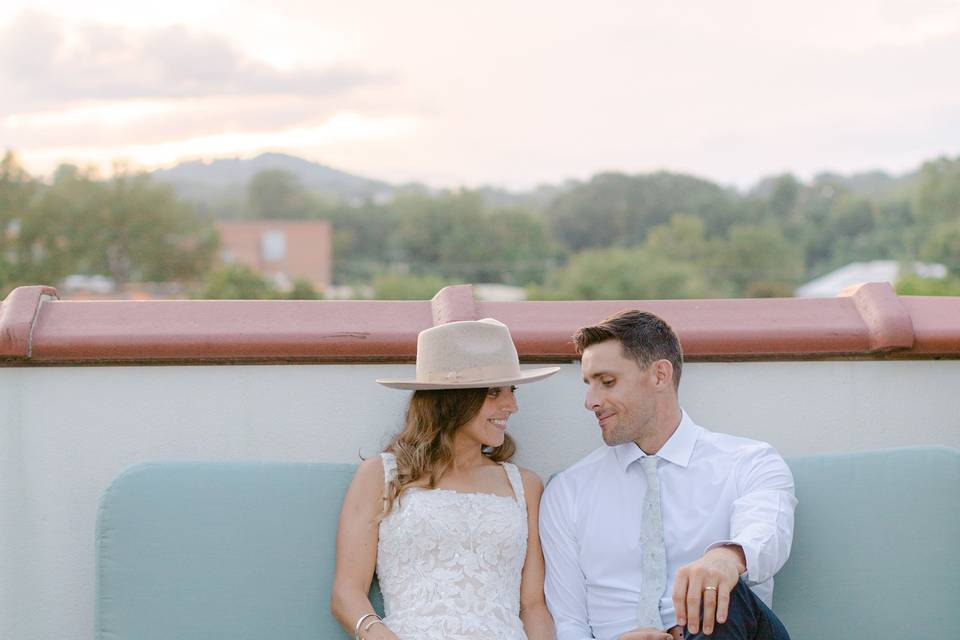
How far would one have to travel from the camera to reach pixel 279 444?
3209 mm

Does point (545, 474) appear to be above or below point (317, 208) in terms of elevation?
below

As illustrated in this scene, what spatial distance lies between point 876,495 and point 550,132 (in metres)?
75.4

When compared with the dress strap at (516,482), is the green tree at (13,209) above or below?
above

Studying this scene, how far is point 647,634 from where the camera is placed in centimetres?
255

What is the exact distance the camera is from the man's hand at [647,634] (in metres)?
2.53

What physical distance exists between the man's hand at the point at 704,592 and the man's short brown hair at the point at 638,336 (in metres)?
0.65

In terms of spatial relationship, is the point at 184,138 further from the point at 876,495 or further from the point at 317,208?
the point at 876,495

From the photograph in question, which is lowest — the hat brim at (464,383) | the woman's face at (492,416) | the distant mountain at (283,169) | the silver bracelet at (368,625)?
the silver bracelet at (368,625)

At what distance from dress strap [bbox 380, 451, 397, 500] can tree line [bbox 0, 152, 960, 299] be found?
38504mm

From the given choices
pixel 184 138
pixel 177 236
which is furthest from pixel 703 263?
pixel 184 138

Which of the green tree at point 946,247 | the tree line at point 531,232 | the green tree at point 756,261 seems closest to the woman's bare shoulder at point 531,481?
the tree line at point 531,232

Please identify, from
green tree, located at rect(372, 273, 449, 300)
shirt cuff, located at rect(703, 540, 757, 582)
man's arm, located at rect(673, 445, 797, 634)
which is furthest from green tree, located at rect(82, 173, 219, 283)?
shirt cuff, located at rect(703, 540, 757, 582)

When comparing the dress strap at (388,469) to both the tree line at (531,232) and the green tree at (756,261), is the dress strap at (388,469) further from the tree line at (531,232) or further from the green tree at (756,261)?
the green tree at (756,261)

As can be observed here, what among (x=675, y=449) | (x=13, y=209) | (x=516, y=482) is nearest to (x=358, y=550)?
(x=516, y=482)
